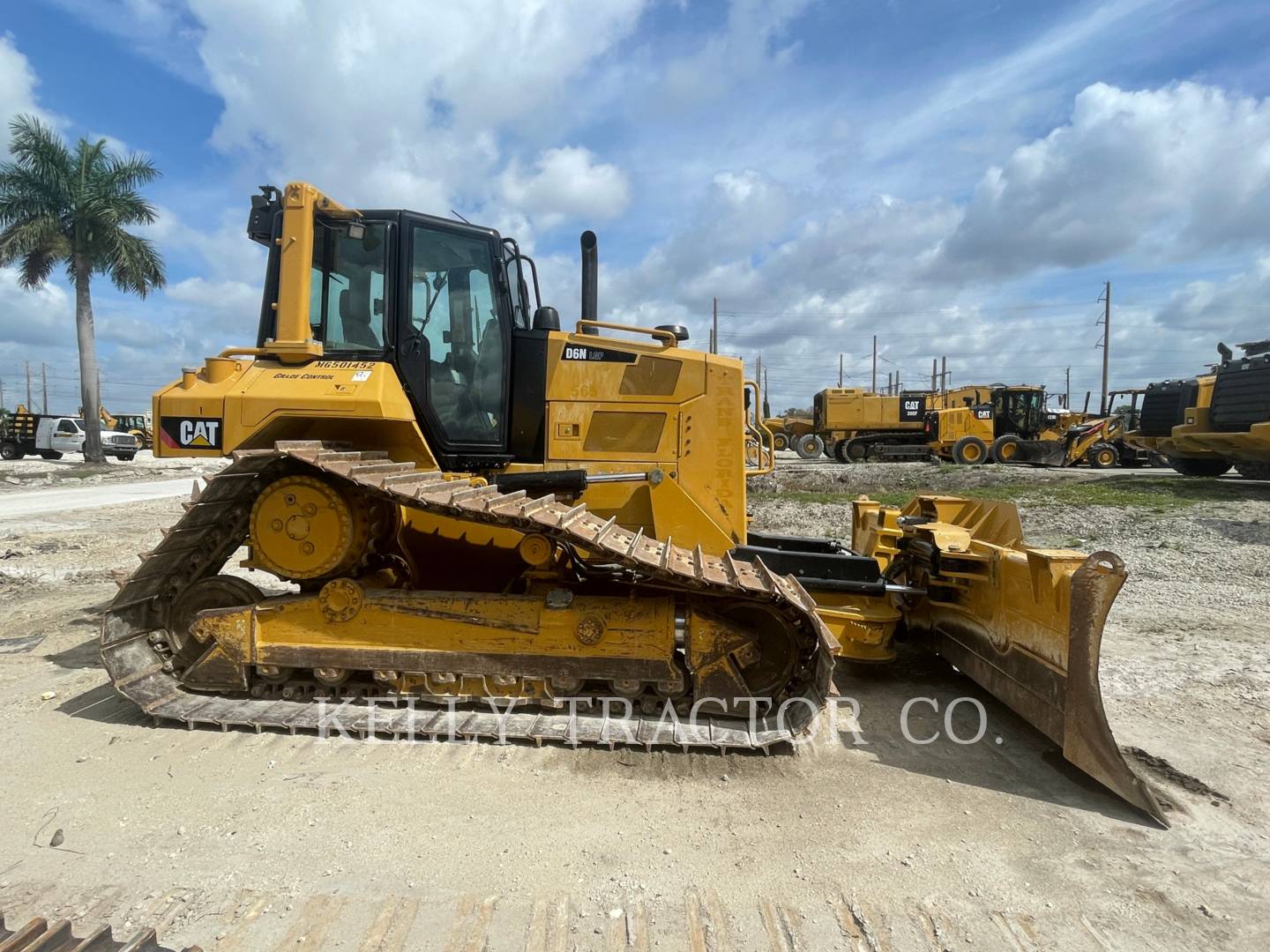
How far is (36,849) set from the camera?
8.75 ft

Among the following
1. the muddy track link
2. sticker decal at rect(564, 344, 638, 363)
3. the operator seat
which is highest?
the operator seat

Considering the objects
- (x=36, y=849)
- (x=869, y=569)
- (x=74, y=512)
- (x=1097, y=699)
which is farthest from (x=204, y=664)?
(x=74, y=512)

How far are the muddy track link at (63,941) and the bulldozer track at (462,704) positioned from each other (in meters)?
1.50

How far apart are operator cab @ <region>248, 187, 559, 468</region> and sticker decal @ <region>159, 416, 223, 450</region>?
27.6 inches

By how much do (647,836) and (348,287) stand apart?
11.4ft

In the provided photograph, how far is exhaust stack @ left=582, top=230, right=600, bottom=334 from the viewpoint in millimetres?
4781

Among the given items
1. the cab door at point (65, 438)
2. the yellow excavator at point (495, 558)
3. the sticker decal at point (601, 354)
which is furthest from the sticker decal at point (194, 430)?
the cab door at point (65, 438)

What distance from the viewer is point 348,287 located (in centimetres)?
425

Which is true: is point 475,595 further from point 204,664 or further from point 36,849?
point 36,849

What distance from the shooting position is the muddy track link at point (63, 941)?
6.22ft

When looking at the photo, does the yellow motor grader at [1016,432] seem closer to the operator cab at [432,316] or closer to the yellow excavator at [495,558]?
the yellow excavator at [495,558]

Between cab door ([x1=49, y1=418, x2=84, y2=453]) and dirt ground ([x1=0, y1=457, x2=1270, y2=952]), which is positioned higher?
cab door ([x1=49, y1=418, x2=84, y2=453])

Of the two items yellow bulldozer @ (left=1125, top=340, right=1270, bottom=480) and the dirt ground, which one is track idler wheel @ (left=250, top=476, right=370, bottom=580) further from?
yellow bulldozer @ (left=1125, top=340, right=1270, bottom=480)

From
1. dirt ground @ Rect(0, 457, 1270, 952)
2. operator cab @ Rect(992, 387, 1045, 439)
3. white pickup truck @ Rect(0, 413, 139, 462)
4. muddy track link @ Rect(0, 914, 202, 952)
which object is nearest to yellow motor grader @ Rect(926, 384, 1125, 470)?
operator cab @ Rect(992, 387, 1045, 439)
